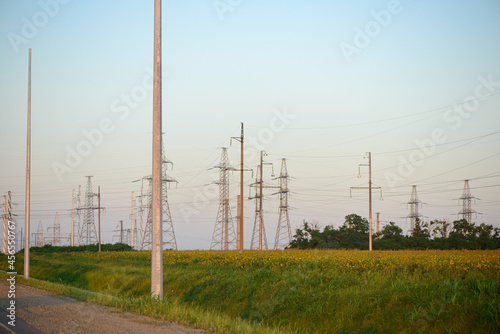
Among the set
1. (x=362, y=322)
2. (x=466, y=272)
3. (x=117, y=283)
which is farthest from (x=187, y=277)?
(x=466, y=272)

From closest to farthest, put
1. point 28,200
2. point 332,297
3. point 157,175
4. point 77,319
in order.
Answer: point 77,319 < point 157,175 < point 332,297 < point 28,200

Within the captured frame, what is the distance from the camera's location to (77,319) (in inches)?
542

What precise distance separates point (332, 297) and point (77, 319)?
929 centimetres

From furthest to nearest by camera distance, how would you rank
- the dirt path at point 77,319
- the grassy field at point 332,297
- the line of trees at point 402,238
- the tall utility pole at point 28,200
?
the line of trees at point 402,238, the tall utility pole at point 28,200, the grassy field at point 332,297, the dirt path at point 77,319

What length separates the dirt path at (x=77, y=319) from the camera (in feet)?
39.8

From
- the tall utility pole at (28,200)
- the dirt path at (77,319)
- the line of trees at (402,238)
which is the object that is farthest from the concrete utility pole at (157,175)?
the line of trees at (402,238)

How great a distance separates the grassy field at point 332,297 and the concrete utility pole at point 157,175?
78 cm

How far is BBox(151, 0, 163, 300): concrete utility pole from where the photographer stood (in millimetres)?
15071

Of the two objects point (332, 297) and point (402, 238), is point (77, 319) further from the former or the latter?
point (402, 238)

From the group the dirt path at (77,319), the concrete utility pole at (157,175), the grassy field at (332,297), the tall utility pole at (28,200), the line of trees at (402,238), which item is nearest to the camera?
the dirt path at (77,319)

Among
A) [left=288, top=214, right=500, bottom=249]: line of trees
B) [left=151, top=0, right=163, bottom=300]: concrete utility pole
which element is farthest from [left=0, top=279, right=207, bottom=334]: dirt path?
[left=288, top=214, right=500, bottom=249]: line of trees

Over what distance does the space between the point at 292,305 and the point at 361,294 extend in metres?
2.84

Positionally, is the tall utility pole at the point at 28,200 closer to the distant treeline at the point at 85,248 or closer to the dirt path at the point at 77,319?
the dirt path at the point at 77,319

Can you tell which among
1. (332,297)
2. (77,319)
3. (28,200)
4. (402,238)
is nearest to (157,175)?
(77,319)
